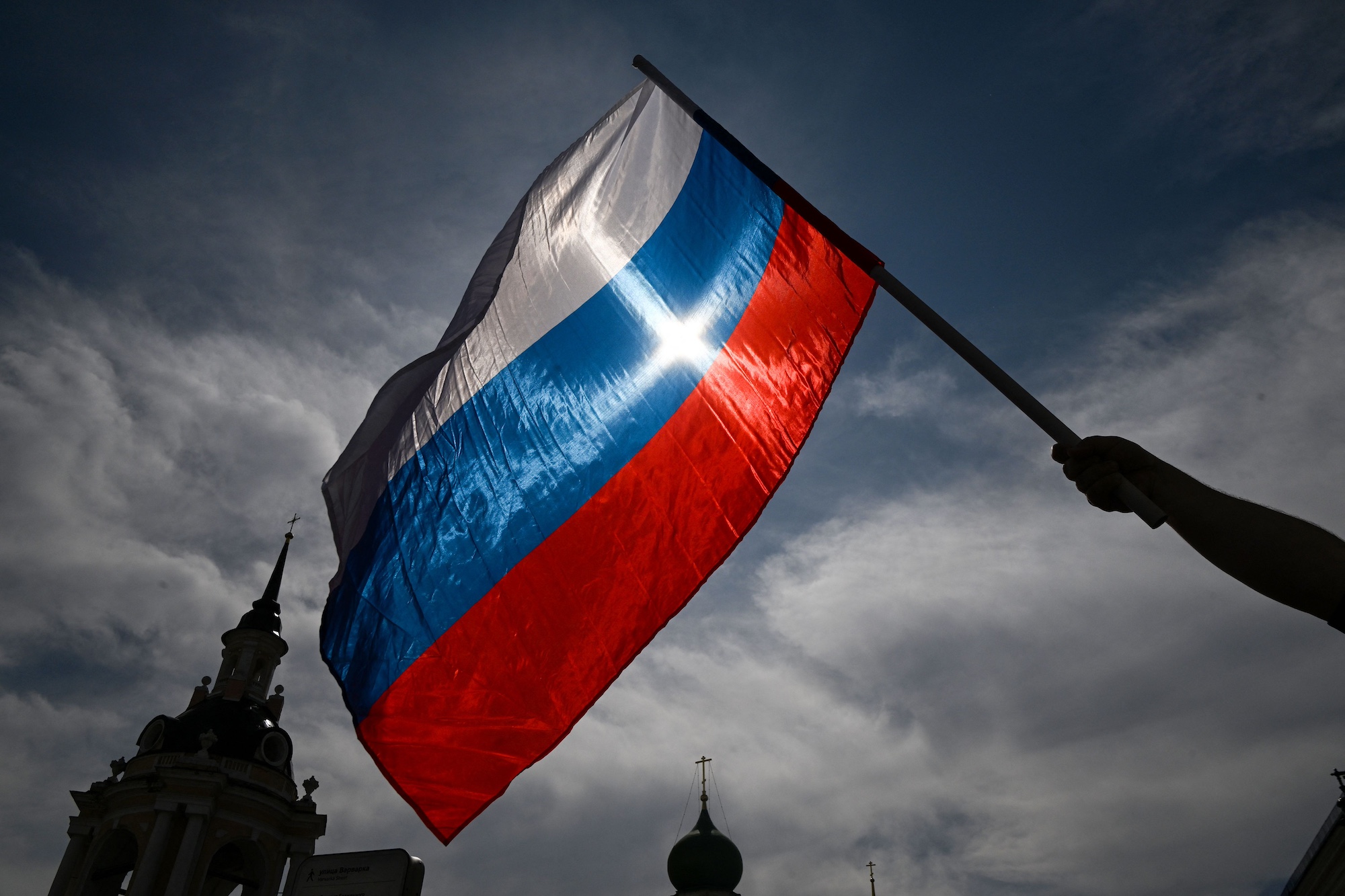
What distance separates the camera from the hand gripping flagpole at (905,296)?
9.25ft

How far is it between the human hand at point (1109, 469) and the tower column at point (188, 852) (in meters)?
34.9

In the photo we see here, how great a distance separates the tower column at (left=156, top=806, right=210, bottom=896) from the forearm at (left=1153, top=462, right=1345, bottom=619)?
35.2m

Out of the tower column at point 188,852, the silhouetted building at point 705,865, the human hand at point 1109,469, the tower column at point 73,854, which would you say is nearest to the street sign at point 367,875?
the human hand at point 1109,469

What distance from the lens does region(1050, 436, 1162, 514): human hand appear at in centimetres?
283

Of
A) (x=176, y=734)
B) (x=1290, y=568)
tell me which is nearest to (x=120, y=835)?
(x=176, y=734)

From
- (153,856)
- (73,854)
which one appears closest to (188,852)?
(153,856)

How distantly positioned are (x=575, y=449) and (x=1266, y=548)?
4154mm

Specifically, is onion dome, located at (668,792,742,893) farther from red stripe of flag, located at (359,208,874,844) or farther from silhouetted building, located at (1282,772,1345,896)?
red stripe of flag, located at (359,208,874,844)

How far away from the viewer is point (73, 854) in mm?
32531

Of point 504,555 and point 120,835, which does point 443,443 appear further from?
point 120,835

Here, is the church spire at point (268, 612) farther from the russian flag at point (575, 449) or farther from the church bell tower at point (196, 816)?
the russian flag at point (575, 449)

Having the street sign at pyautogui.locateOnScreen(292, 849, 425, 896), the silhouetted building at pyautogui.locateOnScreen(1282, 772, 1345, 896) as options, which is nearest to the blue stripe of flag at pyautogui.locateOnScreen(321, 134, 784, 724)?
the street sign at pyautogui.locateOnScreen(292, 849, 425, 896)

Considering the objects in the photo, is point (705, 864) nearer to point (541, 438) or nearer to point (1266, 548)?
point (541, 438)

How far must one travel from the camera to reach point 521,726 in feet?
16.7
